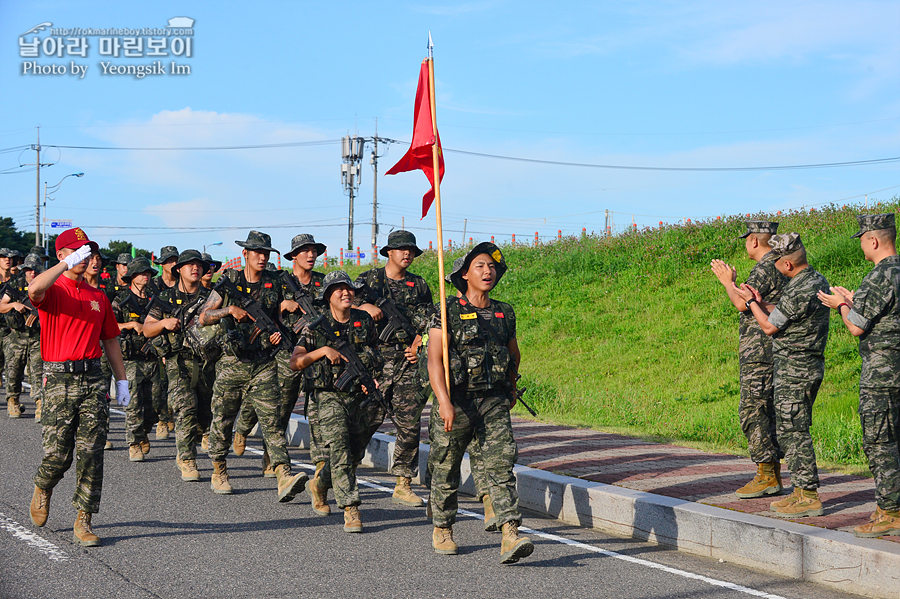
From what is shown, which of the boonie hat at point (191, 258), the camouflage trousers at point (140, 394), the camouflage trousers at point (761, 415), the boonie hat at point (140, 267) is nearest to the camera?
the camouflage trousers at point (761, 415)

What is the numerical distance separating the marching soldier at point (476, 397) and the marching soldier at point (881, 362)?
7.68 ft

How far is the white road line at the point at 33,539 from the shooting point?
5938 mm

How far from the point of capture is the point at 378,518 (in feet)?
24.2

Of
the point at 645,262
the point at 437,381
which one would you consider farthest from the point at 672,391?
the point at 437,381

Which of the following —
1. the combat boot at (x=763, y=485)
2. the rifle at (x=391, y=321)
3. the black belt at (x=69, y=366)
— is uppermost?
the rifle at (x=391, y=321)

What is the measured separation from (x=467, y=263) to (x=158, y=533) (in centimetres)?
317

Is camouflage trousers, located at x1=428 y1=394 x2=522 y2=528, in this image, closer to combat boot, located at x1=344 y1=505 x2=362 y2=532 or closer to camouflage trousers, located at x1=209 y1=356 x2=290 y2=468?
combat boot, located at x1=344 y1=505 x2=362 y2=532

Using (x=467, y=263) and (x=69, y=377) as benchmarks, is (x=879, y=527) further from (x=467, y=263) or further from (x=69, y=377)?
(x=69, y=377)

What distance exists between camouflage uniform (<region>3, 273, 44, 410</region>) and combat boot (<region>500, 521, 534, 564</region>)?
9872 millimetres

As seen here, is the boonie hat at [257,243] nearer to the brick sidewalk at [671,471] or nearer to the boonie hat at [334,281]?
the boonie hat at [334,281]

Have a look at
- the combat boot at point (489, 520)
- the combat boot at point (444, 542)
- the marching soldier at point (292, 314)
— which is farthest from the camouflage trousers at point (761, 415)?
the marching soldier at point (292, 314)

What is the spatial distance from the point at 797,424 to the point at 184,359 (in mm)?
6449

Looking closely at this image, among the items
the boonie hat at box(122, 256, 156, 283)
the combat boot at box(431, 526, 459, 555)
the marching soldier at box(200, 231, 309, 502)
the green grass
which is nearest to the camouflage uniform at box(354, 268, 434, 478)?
the marching soldier at box(200, 231, 309, 502)

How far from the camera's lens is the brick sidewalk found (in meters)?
6.76
